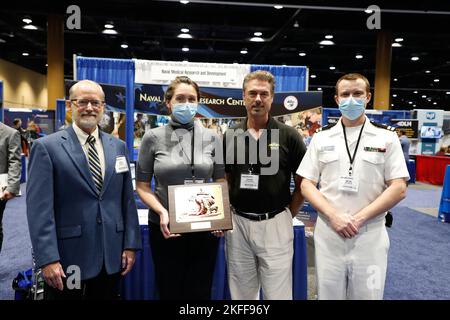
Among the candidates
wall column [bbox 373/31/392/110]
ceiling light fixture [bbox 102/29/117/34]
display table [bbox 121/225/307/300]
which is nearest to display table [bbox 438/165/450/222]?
display table [bbox 121/225/307/300]

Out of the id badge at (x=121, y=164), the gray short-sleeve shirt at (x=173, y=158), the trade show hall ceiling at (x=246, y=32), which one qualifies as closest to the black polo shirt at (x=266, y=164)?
the gray short-sleeve shirt at (x=173, y=158)

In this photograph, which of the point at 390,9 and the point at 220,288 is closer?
the point at 220,288

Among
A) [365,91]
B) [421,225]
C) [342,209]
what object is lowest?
[421,225]

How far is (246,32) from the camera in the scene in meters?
12.8

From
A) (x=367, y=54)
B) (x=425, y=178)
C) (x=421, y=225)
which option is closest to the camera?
(x=421, y=225)

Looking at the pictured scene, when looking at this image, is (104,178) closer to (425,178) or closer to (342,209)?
(342,209)

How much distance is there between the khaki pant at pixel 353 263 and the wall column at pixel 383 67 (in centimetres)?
1231

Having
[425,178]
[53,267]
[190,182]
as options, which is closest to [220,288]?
[190,182]

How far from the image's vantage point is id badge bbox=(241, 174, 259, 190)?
2.07 metres

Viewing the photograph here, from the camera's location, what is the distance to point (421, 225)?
6.67 m

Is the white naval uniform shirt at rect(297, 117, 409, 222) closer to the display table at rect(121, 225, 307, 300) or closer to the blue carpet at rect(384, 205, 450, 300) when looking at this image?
the display table at rect(121, 225, 307, 300)

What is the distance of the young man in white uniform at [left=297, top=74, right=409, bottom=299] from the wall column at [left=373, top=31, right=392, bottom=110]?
12.0m

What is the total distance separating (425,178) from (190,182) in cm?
1308

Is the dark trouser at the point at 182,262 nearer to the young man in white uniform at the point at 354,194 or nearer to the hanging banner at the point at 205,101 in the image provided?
the young man in white uniform at the point at 354,194
